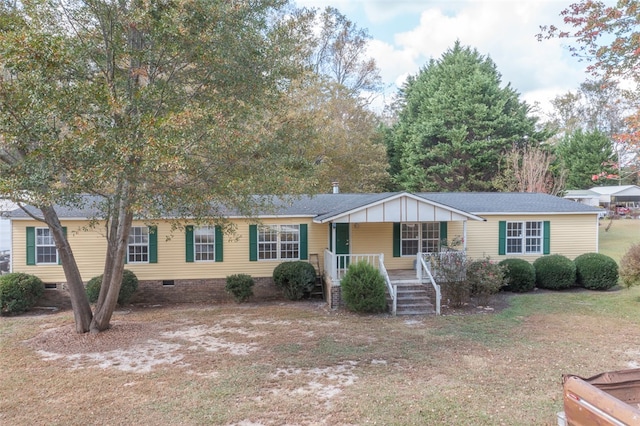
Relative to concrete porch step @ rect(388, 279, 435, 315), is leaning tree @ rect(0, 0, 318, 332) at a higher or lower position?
higher

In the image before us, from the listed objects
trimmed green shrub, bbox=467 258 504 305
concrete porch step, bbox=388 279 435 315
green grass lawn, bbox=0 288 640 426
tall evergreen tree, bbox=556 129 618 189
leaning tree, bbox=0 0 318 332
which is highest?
tall evergreen tree, bbox=556 129 618 189

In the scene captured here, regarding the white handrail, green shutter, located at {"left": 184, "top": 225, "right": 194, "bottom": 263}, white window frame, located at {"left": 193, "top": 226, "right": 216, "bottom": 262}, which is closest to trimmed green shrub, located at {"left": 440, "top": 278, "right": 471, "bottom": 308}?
the white handrail

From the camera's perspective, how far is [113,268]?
9500 millimetres

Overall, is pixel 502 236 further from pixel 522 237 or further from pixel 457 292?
pixel 457 292

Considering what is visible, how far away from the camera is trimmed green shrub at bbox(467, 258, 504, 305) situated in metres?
11.6

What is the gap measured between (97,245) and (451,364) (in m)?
11.1

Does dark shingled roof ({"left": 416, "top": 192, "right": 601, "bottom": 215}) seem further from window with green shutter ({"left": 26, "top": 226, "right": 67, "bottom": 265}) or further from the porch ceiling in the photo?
window with green shutter ({"left": 26, "top": 226, "right": 67, "bottom": 265})

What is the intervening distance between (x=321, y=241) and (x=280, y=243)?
1.37m

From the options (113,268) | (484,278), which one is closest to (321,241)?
(484,278)

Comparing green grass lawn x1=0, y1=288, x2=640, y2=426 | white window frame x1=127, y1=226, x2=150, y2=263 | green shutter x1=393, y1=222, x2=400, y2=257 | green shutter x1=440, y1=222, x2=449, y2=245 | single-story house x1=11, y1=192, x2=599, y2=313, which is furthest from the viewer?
green shutter x1=440, y1=222, x2=449, y2=245

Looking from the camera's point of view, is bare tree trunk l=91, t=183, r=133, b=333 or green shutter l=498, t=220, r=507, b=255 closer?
bare tree trunk l=91, t=183, r=133, b=333

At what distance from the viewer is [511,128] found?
27594mm

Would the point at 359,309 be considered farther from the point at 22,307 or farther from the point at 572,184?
the point at 572,184

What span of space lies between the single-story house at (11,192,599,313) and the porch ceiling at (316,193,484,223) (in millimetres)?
29
